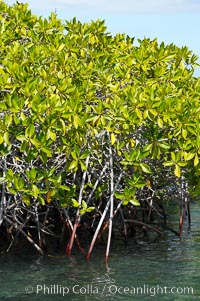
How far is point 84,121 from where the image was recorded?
10.6 metres

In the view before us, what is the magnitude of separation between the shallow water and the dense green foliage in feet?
2.17

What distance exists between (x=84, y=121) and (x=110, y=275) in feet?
6.82

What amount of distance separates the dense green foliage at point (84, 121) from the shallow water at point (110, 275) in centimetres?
66

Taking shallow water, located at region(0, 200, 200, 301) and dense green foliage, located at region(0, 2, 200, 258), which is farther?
dense green foliage, located at region(0, 2, 200, 258)

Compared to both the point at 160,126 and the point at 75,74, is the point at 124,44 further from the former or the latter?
the point at 160,126

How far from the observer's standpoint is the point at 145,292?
398 inches

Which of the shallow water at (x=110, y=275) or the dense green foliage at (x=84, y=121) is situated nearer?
the shallow water at (x=110, y=275)

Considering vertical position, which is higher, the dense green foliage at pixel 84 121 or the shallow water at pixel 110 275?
the dense green foliage at pixel 84 121

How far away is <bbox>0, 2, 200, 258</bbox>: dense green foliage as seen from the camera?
1051 centimetres

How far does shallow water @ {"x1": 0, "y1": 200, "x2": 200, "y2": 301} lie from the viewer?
32.9ft

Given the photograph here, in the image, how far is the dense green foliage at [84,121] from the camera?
A: 10.5m

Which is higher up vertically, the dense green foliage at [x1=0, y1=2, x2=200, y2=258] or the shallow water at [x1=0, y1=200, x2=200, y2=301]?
the dense green foliage at [x1=0, y1=2, x2=200, y2=258]

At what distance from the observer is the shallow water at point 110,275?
10.0 m

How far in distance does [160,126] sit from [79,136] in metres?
1.08
